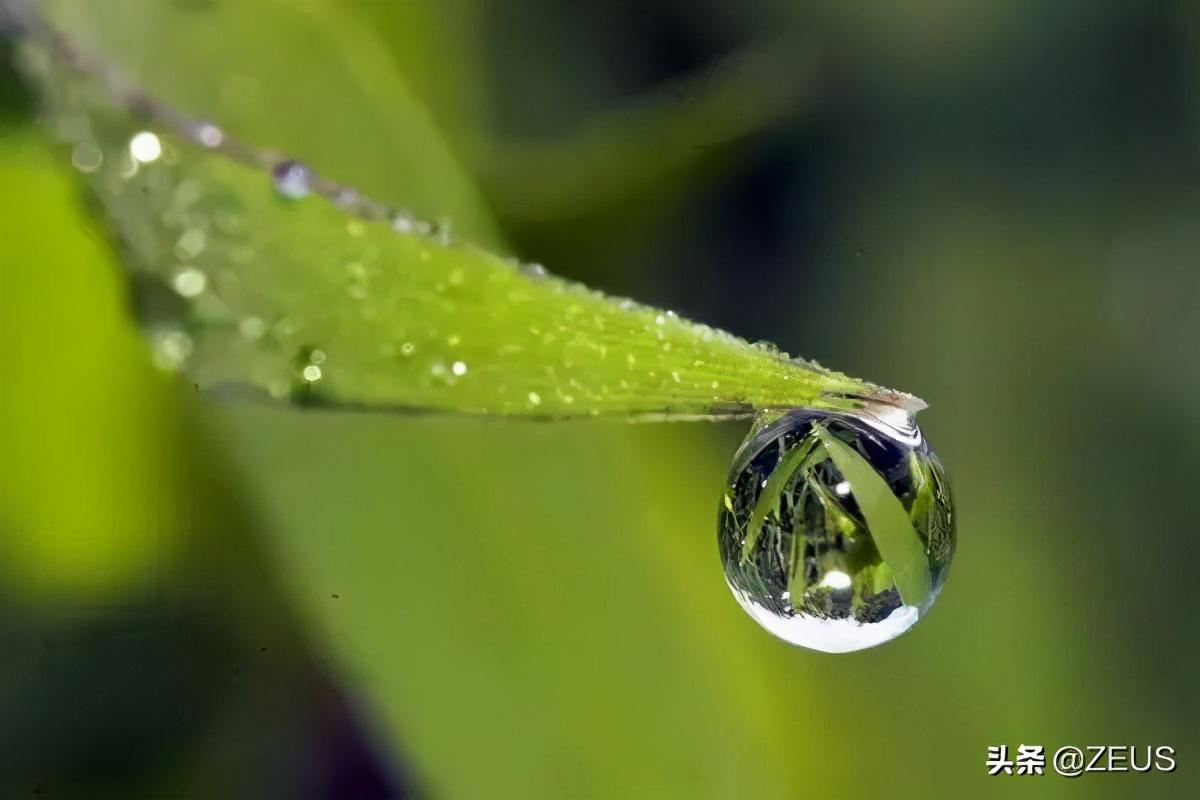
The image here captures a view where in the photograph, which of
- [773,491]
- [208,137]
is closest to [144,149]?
[208,137]

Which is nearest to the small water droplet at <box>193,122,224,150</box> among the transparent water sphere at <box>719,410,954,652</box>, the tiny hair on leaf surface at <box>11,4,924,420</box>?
the tiny hair on leaf surface at <box>11,4,924,420</box>

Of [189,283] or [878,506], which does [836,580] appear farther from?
[189,283]

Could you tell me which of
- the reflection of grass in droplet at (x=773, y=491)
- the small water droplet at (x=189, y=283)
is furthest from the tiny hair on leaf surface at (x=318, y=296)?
the reflection of grass in droplet at (x=773, y=491)

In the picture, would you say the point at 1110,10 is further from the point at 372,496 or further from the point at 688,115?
the point at 372,496

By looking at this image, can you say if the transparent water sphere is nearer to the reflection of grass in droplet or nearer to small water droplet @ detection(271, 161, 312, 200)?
the reflection of grass in droplet

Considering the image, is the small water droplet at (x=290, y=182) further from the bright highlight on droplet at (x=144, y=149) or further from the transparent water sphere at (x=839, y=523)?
the transparent water sphere at (x=839, y=523)

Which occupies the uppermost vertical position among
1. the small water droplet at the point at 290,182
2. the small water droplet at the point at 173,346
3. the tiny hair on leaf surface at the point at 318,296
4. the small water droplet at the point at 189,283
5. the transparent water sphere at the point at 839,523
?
the transparent water sphere at the point at 839,523

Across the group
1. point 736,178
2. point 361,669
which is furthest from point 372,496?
point 736,178
